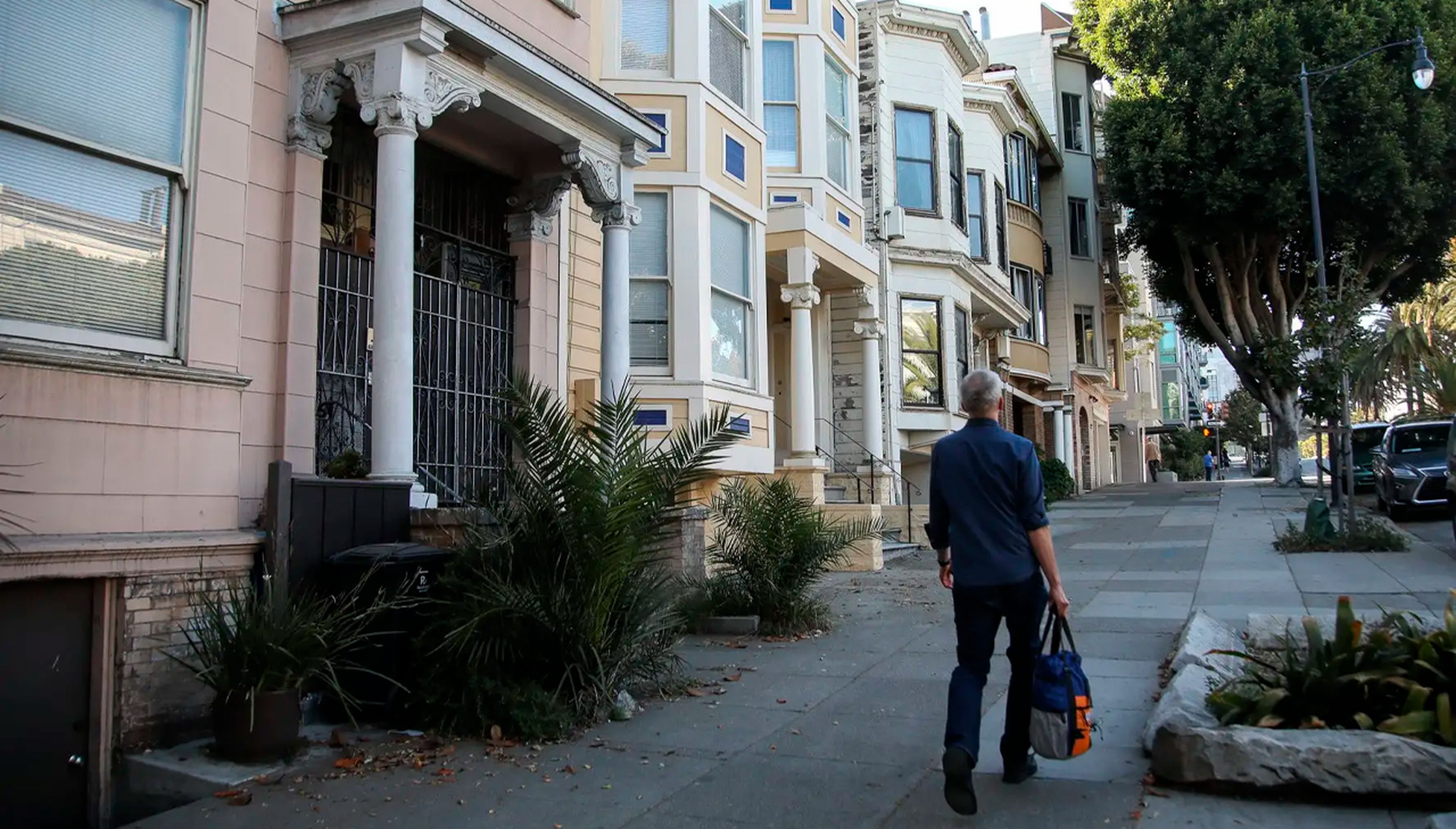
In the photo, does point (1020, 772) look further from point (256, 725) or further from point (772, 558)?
point (772, 558)

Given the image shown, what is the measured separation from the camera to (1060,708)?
4020 millimetres

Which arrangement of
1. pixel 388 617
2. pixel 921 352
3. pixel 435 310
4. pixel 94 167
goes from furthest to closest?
pixel 921 352 → pixel 435 310 → pixel 388 617 → pixel 94 167

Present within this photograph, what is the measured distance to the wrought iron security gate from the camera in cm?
765

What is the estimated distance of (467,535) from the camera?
5.88 metres

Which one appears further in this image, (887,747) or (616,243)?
(616,243)

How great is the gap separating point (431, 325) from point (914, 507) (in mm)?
9916

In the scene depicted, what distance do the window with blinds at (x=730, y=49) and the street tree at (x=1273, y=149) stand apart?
1466 cm

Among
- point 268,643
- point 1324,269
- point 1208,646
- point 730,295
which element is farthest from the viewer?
point 1324,269

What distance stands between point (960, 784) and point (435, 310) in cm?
608

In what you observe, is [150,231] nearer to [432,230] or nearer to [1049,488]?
[432,230]

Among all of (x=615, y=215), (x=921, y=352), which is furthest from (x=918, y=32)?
(x=615, y=215)

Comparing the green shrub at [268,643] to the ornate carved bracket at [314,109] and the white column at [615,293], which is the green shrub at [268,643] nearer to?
the ornate carved bracket at [314,109]

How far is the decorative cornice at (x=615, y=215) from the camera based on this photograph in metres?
9.28

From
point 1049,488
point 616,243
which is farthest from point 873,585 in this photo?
point 1049,488
